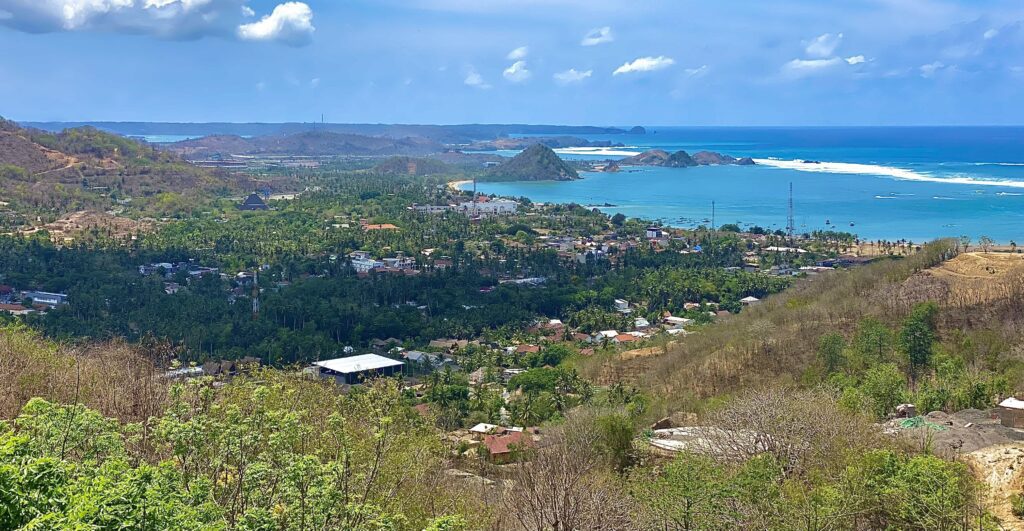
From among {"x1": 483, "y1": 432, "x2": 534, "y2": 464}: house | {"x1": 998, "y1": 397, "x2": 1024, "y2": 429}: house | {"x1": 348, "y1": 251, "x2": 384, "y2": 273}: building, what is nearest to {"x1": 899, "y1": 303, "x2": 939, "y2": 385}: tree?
{"x1": 998, "y1": 397, "x2": 1024, "y2": 429}: house

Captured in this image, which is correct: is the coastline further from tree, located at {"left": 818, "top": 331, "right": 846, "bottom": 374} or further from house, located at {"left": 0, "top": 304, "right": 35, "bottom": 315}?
tree, located at {"left": 818, "top": 331, "right": 846, "bottom": 374}

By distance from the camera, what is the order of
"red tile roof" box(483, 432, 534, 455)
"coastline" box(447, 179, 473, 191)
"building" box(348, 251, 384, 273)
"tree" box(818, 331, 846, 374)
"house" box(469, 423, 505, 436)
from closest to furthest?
1. "red tile roof" box(483, 432, 534, 455)
2. "house" box(469, 423, 505, 436)
3. "tree" box(818, 331, 846, 374)
4. "building" box(348, 251, 384, 273)
5. "coastline" box(447, 179, 473, 191)

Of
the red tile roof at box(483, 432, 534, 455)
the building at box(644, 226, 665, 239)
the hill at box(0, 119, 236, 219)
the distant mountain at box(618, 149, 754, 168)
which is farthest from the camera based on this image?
the distant mountain at box(618, 149, 754, 168)

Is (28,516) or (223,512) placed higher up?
(28,516)

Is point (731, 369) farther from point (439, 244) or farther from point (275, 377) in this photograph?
point (439, 244)

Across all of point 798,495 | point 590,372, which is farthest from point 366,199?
point 798,495
